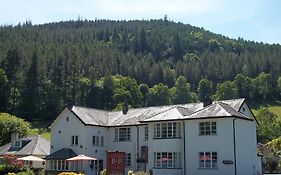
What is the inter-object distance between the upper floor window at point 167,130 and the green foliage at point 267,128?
138 feet

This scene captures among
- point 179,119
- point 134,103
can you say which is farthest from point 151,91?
point 179,119

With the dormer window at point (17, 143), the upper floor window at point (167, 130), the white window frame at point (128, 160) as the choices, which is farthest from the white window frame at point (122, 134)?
the dormer window at point (17, 143)

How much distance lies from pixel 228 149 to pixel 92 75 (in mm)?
104421

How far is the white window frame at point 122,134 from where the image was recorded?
46594 millimetres

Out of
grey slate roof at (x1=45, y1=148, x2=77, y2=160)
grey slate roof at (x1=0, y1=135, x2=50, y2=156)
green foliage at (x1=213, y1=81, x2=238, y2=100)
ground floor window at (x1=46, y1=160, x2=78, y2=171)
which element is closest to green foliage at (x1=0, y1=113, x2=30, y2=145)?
grey slate roof at (x1=0, y1=135, x2=50, y2=156)

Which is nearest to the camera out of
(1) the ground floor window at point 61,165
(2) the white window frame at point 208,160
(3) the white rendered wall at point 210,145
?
(3) the white rendered wall at point 210,145

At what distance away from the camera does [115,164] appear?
28.7 m

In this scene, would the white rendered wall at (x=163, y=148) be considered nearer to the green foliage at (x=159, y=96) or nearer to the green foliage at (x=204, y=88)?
the green foliage at (x=159, y=96)

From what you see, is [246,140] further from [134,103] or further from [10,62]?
[10,62]

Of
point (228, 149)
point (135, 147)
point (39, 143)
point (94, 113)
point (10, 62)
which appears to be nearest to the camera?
point (228, 149)

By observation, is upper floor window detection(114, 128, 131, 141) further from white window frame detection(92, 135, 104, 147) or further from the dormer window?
the dormer window

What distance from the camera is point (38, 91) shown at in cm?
11569

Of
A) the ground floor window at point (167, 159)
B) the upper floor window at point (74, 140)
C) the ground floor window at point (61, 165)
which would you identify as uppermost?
the upper floor window at point (74, 140)

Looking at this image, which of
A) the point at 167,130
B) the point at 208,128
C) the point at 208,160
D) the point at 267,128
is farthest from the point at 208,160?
the point at 267,128
